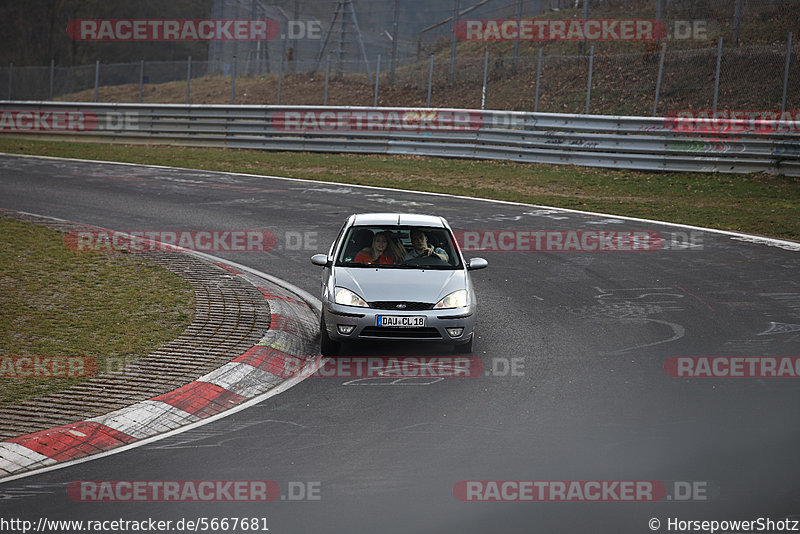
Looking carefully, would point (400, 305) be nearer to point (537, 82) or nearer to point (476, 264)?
point (476, 264)

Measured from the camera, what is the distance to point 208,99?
137ft

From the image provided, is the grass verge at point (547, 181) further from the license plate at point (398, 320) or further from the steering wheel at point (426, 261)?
the license plate at point (398, 320)

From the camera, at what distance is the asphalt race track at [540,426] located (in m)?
5.59

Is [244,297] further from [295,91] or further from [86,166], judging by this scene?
[295,91]

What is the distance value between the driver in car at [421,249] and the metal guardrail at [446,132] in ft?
47.0

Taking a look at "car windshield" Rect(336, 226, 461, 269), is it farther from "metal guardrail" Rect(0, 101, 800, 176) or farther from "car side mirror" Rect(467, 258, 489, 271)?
"metal guardrail" Rect(0, 101, 800, 176)

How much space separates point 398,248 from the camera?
33.2 feet

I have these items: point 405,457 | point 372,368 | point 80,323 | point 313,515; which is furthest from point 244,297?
point 313,515

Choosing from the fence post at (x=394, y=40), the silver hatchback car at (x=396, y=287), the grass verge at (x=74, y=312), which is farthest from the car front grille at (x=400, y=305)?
the fence post at (x=394, y=40)

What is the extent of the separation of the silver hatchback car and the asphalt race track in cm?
54

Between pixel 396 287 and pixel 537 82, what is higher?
pixel 537 82

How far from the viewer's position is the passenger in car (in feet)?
32.7

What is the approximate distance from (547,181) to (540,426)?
52.7 ft

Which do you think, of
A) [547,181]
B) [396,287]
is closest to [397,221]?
[396,287]
